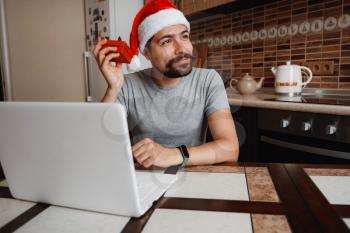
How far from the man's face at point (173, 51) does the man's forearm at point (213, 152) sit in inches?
17.4

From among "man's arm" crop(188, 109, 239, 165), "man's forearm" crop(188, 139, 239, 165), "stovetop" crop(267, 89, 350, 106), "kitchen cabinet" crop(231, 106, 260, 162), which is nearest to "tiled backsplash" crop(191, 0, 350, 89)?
"stovetop" crop(267, 89, 350, 106)

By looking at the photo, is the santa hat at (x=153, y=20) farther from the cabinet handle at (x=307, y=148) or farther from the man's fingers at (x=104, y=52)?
the cabinet handle at (x=307, y=148)

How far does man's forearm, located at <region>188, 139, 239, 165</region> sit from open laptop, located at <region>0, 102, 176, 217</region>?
0.29 metres

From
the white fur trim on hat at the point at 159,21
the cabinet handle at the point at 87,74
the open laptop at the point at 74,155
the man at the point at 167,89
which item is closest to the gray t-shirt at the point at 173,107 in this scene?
the man at the point at 167,89

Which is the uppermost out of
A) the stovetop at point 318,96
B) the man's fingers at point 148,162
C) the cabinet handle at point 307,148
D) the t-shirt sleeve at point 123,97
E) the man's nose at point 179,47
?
the man's nose at point 179,47

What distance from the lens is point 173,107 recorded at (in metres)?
→ 1.46

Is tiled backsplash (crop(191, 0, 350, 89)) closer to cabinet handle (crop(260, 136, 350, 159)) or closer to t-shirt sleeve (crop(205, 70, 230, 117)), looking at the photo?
cabinet handle (crop(260, 136, 350, 159))

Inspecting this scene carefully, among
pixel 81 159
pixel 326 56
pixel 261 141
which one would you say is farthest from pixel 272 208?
pixel 326 56

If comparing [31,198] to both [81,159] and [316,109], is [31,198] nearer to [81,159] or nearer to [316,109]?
[81,159]

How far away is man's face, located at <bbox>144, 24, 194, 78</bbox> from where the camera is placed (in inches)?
55.4

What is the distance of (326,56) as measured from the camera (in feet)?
6.72

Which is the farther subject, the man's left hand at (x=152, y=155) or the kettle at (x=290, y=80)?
the kettle at (x=290, y=80)

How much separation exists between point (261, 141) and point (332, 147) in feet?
1.48

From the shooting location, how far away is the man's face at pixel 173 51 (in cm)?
141
